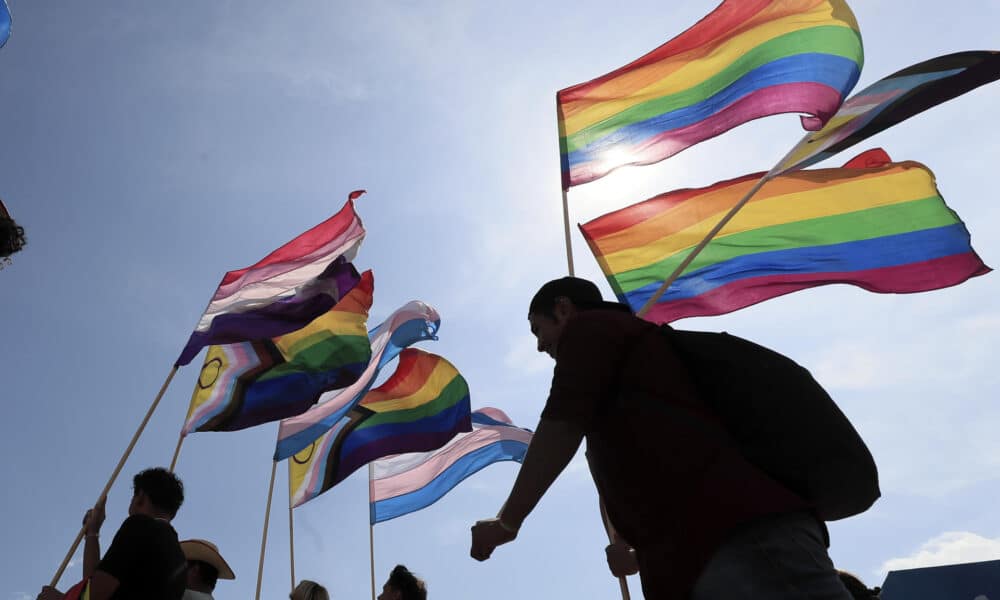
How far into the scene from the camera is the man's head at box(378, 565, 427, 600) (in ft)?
22.5

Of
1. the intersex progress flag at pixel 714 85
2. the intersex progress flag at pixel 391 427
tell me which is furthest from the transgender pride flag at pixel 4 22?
the intersex progress flag at pixel 391 427

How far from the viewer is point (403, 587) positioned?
22.7 feet

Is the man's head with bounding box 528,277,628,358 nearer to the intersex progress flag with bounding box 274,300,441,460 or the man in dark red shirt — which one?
the man in dark red shirt

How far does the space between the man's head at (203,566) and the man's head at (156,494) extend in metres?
0.71

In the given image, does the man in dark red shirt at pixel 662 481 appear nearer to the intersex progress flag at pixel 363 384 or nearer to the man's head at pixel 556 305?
the man's head at pixel 556 305

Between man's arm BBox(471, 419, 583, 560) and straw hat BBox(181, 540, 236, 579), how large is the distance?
359 cm

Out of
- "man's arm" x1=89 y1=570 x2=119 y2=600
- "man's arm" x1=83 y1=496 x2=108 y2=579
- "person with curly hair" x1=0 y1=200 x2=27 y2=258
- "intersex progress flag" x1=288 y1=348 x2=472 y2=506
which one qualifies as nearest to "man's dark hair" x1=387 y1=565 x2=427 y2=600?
"man's arm" x1=83 y1=496 x2=108 y2=579

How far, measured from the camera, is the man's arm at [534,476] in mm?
2430

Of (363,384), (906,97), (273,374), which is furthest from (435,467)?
(906,97)

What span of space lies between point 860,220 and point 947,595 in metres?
2.67

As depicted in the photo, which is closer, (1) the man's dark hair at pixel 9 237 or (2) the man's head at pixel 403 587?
(1) the man's dark hair at pixel 9 237

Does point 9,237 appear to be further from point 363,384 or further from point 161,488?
point 363,384

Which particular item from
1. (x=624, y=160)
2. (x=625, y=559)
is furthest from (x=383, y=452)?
(x=625, y=559)

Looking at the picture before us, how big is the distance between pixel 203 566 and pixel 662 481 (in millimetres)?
4097
